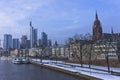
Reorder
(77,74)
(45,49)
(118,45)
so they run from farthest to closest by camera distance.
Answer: (45,49) → (118,45) → (77,74)

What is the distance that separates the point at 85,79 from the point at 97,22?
12058 centimetres

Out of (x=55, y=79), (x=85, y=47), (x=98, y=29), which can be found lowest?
(x=55, y=79)

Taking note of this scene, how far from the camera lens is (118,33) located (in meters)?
84.8

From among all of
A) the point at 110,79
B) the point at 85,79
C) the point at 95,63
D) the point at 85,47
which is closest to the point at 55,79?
the point at 85,79

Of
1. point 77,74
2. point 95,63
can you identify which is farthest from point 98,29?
point 77,74

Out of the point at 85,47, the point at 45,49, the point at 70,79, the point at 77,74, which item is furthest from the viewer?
the point at 45,49

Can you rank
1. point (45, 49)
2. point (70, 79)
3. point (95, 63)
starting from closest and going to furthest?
point (70, 79) < point (95, 63) < point (45, 49)

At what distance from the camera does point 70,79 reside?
41.8 meters

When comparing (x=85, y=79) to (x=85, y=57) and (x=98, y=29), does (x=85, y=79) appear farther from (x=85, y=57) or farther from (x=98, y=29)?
(x=98, y=29)

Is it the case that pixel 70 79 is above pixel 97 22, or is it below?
below

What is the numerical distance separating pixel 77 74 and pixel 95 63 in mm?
16483

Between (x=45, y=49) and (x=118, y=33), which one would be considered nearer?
(x=118, y=33)

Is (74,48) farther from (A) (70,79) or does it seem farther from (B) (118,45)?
(A) (70,79)

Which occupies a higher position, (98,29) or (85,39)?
(98,29)
